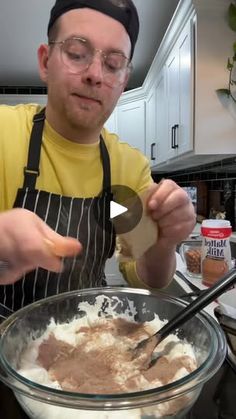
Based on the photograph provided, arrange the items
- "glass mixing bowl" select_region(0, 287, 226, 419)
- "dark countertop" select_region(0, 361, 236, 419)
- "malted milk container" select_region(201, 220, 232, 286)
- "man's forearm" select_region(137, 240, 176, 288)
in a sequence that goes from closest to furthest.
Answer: "glass mixing bowl" select_region(0, 287, 226, 419) → "dark countertop" select_region(0, 361, 236, 419) → "man's forearm" select_region(137, 240, 176, 288) → "malted milk container" select_region(201, 220, 232, 286)

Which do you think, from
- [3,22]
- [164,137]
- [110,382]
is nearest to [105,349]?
[110,382]

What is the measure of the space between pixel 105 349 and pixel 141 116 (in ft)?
10.2

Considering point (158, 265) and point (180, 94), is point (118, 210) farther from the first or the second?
point (180, 94)

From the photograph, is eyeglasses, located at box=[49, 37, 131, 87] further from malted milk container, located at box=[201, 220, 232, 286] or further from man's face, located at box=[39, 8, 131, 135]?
malted milk container, located at box=[201, 220, 232, 286]

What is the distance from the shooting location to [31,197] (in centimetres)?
85

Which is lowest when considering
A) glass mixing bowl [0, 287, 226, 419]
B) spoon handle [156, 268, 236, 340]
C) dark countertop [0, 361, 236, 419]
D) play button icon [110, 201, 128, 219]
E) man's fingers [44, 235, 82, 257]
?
dark countertop [0, 361, 236, 419]

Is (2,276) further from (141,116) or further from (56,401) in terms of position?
(141,116)

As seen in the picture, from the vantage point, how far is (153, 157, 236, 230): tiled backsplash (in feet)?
7.34

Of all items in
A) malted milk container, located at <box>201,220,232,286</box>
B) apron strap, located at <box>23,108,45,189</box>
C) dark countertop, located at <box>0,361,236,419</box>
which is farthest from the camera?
malted milk container, located at <box>201,220,232,286</box>

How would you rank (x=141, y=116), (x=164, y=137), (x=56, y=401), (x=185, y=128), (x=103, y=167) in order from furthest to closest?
1. (x=141, y=116)
2. (x=164, y=137)
3. (x=185, y=128)
4. (x=103, y=167)
5. (x=56, y=401)

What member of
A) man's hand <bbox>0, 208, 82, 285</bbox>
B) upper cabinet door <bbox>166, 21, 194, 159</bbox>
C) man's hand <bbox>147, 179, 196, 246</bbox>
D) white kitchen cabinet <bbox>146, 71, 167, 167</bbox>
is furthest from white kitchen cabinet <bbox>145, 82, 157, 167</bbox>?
man's hand <bbox>0, 208, 82, 285</bbox>

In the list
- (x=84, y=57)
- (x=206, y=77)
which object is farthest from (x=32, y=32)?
(x=84, y=57)

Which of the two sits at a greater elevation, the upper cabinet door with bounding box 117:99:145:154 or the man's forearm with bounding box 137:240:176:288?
the upper cabinet door with bounding box 117:99:145:154

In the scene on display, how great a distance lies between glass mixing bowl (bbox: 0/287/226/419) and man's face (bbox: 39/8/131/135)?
43 centimetres
